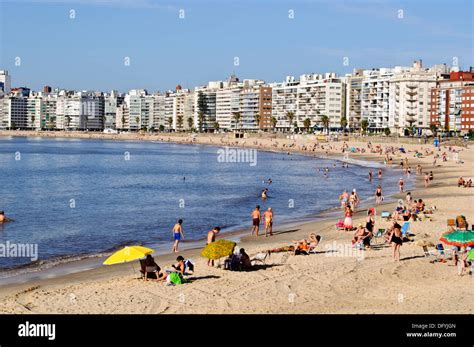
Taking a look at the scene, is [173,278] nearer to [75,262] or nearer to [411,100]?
[75,262]

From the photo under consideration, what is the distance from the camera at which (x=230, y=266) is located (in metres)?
19.0

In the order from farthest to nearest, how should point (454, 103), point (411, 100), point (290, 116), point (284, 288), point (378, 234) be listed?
point (290, 116)
point (411, 100)
point (454, 103)
point (378, 234)
point (284, 288)

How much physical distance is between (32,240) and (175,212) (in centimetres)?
1078

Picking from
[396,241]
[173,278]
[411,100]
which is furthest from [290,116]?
[173,278]

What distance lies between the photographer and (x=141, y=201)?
145 ft

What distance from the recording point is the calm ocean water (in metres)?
29.0

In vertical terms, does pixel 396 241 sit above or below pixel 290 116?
below

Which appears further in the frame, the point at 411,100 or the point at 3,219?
the point at 411,100

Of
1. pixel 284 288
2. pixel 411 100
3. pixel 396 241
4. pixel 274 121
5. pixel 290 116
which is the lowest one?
pixel 284 288

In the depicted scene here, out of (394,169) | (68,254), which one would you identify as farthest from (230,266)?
(394,169)

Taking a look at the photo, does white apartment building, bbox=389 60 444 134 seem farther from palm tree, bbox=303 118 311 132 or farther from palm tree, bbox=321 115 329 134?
palm tree, bbox=303 118 311 132

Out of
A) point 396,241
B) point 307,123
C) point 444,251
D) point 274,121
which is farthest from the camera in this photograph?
point 274,121

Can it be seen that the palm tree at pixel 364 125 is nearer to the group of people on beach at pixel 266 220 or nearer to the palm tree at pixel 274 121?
the palm tree at pixel 274 121
